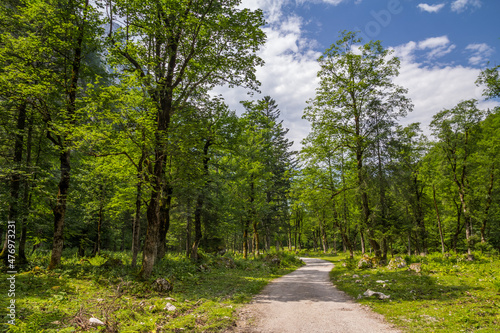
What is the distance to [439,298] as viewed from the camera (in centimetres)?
796

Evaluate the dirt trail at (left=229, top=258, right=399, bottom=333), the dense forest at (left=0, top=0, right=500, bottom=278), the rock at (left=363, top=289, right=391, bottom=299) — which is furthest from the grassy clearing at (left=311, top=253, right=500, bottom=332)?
the dense forest at (left=0, top=0, right=500, bottom=278)

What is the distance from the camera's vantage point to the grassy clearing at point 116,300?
19.0 ft

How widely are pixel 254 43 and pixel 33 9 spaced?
1055 centimetres

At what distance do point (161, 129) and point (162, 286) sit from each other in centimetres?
730

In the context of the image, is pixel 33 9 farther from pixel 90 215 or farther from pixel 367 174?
pixel 367 174

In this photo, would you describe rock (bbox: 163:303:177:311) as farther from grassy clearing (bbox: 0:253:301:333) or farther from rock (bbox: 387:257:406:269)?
rock (bbox: 387:257:406:269)

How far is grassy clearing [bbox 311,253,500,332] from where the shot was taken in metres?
5.82

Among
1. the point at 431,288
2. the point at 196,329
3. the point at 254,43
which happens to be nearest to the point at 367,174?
the point at 431,288

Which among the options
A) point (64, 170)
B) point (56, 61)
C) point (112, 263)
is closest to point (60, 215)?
point (64, 170)

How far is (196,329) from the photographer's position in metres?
5.93

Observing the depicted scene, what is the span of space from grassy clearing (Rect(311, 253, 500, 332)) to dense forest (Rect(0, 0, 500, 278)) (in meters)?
4.82

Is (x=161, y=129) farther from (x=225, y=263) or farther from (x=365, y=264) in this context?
(x=365, y=264)

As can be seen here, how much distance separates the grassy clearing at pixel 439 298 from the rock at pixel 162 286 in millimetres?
7848

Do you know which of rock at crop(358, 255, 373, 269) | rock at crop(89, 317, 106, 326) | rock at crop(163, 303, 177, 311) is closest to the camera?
rock at crop(89, 317, 106, 326)
